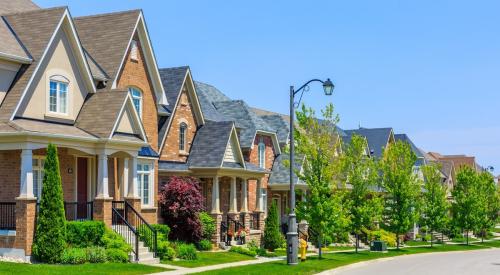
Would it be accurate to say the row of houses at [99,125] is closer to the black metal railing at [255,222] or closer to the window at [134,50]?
the window at [134,50]

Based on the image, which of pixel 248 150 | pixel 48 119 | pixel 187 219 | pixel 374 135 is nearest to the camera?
pixel 48 119

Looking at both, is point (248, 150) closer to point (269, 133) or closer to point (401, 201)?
point (269, 133)

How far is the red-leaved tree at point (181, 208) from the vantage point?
116 ft

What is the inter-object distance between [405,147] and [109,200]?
27556mm

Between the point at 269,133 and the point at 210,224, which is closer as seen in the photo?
the point at 210,224

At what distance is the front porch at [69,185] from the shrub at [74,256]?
1.29 m

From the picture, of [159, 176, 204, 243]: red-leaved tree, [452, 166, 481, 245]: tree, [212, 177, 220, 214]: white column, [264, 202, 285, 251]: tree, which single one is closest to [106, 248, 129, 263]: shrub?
[159, 176, 204, 243]: red-leaved tree

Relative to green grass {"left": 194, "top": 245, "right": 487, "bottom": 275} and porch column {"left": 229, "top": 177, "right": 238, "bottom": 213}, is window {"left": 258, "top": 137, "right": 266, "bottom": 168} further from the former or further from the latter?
green grass {"left": 194, "top": 245, "right": 487, "bottom": 275}

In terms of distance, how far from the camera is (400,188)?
49344mm

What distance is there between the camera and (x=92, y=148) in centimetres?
2816

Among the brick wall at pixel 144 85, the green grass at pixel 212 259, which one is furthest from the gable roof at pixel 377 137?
the brick wall at pixel 144 85

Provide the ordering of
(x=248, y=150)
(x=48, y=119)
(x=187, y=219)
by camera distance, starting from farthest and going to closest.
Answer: (x=248, y=150) → (x=187, y=219) → (x=48, y=119)

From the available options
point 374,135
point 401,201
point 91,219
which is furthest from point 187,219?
point 374,135

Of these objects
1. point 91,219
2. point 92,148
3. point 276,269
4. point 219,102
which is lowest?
point 276,269
